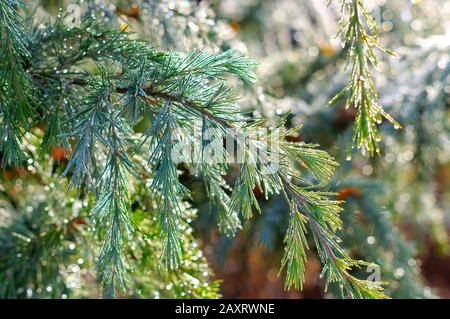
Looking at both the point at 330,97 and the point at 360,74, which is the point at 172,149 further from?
the point at 330,97

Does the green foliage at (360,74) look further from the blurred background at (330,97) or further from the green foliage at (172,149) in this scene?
the blurred background at (330,97)

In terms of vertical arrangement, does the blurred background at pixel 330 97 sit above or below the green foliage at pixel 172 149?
above

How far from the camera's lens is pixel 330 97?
5.02 feet

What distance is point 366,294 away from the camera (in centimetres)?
71

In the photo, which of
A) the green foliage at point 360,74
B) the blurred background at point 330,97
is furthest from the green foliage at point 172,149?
the blurred background at point 330,97

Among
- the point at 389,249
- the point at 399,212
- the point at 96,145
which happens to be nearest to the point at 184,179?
the point at 96,145

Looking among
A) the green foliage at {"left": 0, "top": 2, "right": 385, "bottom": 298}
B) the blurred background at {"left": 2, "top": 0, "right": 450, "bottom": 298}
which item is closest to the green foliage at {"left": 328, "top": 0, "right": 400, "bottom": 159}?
the green foliage at {"left": 0, "top": 2, "right": 385, "bottom": 298}

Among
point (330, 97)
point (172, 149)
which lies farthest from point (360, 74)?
point (330, 97)

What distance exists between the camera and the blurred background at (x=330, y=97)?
1118mm

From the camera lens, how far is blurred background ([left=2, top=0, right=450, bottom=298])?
Result: 1118mm

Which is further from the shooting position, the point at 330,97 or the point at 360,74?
the point at 330,97

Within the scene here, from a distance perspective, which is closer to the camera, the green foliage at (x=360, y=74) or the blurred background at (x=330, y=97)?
the green foliage at (x=360, y=74)
